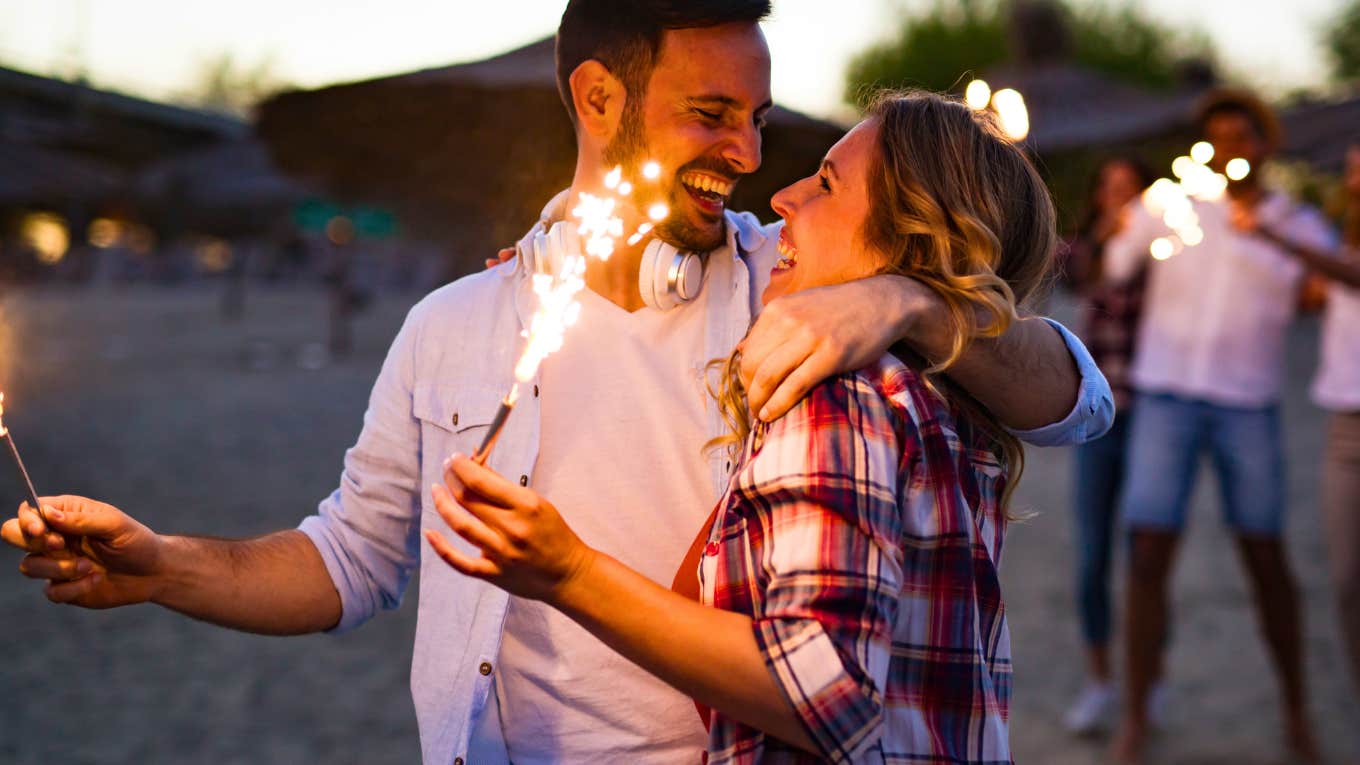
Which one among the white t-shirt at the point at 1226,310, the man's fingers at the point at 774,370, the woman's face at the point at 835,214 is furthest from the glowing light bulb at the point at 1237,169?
the man's fingers at the point at 774,370

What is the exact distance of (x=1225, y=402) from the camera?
506 cm

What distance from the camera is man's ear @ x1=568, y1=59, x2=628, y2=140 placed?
2.47 meters

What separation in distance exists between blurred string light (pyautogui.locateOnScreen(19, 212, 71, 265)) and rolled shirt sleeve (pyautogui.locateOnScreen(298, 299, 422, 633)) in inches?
1396

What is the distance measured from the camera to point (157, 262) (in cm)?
3500

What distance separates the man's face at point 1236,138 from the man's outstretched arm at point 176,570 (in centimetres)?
428

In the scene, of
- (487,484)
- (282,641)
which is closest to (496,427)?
(487,484)

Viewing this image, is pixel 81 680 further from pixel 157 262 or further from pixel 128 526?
pixel 157 262

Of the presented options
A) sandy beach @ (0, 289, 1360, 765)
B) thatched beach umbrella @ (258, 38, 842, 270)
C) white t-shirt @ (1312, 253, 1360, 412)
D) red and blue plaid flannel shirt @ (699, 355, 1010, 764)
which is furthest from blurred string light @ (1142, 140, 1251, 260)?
red and blue plaid flannel shirt @ (699, 355, 1010, 764)

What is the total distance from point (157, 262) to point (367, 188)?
91.4 ft

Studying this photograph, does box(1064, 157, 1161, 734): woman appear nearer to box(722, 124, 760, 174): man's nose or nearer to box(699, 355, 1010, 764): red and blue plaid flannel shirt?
box(722, 124, 760, 174): man's nose

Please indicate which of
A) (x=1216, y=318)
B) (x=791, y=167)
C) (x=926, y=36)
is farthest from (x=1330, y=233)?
(x=926, y=36)

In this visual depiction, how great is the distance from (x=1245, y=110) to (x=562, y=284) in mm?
4433

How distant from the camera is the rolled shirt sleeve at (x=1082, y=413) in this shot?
2020 mm

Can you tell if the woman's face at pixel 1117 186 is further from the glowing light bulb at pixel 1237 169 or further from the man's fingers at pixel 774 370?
the man's fingers at pixel 774 370
